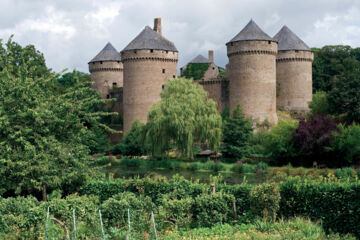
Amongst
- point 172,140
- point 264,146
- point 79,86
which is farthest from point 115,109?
point 79,86

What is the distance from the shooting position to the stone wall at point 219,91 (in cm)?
3641

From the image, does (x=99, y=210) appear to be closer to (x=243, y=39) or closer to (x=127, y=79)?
(x=243, y=39)

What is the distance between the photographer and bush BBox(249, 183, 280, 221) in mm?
11461

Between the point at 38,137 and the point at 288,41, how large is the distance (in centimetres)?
2728

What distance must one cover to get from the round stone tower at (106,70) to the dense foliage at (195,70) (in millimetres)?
6524

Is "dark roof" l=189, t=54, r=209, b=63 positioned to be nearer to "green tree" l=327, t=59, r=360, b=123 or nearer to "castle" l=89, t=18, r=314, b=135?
"castle" l=89, t=18, r=314, b=135

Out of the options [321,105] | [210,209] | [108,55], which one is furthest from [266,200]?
[108,55]

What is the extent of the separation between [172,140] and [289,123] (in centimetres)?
710

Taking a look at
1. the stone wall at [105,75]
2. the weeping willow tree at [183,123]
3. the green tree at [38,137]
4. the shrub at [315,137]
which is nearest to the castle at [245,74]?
the stone wall at [105,75]

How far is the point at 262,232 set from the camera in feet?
34.4

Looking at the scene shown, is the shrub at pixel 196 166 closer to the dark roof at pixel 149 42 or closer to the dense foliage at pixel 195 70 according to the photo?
the dark roof at pixel 149 42

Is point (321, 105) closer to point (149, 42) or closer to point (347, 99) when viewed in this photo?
point (347, 99)

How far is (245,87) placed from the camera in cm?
3378

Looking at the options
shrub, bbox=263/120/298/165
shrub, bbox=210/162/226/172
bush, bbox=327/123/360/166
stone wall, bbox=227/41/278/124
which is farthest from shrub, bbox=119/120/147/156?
bush, bbox=327/123/360/166
